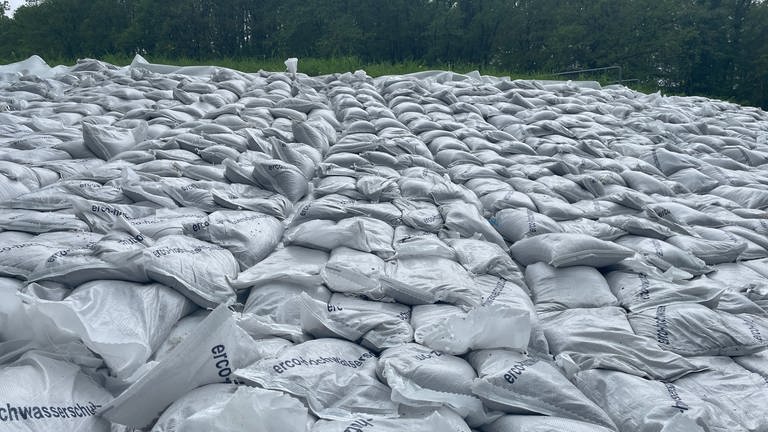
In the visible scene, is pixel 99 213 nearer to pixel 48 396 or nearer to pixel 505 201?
pixel 48 396

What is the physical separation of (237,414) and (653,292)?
199 centimetres

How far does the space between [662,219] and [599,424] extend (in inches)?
84.4

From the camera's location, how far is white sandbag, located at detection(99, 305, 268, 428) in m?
1.58

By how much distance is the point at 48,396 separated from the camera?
158cm

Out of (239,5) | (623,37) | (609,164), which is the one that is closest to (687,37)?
(623,37)

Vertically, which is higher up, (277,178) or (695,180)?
(277,178)

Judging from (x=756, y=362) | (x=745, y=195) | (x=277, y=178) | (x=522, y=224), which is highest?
(x=277, y=178)

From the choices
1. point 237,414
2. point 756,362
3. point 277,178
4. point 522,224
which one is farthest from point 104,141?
point 756,362

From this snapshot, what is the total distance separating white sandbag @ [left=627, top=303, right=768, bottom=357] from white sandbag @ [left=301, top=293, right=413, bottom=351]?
98cm

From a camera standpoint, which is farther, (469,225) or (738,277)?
(469,225)

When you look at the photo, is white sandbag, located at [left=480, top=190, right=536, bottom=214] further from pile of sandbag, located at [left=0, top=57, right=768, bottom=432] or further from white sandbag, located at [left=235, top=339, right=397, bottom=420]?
white sandbag, located at [left=235, top=339, right=397, bottom=420]

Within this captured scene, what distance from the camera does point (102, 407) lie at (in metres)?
1.61

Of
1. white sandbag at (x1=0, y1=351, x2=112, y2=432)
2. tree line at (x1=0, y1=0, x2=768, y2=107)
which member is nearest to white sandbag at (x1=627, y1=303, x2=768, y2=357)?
white sandbag at (x1=0, y1=351, x2=112, y2=432)

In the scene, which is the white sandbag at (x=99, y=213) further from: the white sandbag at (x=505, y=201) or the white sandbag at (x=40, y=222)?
the white sandbag at (x=505, y=201)
